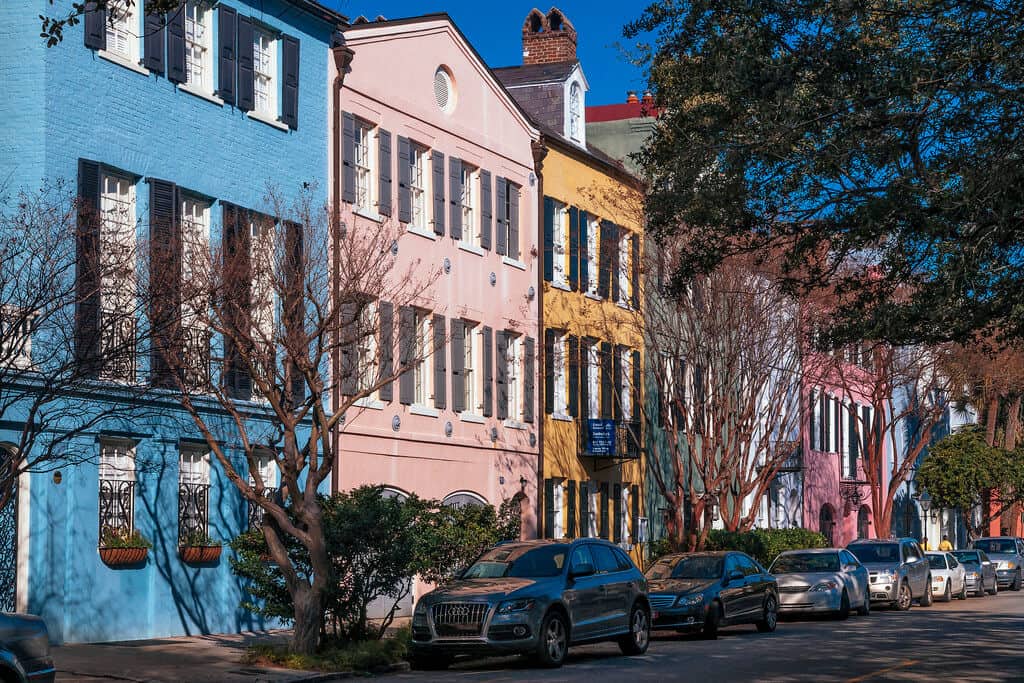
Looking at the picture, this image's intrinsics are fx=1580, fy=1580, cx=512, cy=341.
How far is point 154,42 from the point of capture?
79.0ft

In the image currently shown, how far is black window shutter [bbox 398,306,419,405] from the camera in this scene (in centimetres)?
2536

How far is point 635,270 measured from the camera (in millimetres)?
37125

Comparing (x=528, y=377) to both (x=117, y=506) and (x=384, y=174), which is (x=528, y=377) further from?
(x=117, y=506)

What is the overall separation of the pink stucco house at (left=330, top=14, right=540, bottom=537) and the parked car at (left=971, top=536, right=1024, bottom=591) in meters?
19.7

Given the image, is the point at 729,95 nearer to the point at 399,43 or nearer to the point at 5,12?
the point at 5,12

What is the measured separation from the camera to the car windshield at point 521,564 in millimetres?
20281

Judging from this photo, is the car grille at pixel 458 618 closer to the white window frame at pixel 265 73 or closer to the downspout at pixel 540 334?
the white window frame at pixel 265 73

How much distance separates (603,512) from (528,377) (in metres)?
5.16

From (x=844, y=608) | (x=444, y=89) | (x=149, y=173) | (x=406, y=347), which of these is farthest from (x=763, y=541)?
(x=149, y=173)

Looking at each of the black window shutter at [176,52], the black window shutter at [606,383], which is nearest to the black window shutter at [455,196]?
the black window shutter at [606,383]

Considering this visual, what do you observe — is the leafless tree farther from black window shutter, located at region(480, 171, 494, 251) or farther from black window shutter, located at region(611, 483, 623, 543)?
black window shutter, located at region(611, 483, 623, 543)

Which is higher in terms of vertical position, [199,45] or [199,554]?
[199,45]

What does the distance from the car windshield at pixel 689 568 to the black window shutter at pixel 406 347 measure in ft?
18.1

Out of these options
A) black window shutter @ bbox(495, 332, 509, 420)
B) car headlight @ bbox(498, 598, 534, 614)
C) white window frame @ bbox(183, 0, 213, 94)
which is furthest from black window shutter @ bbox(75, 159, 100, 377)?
black window shutter @ bbox(495, 332, 509, 420)
